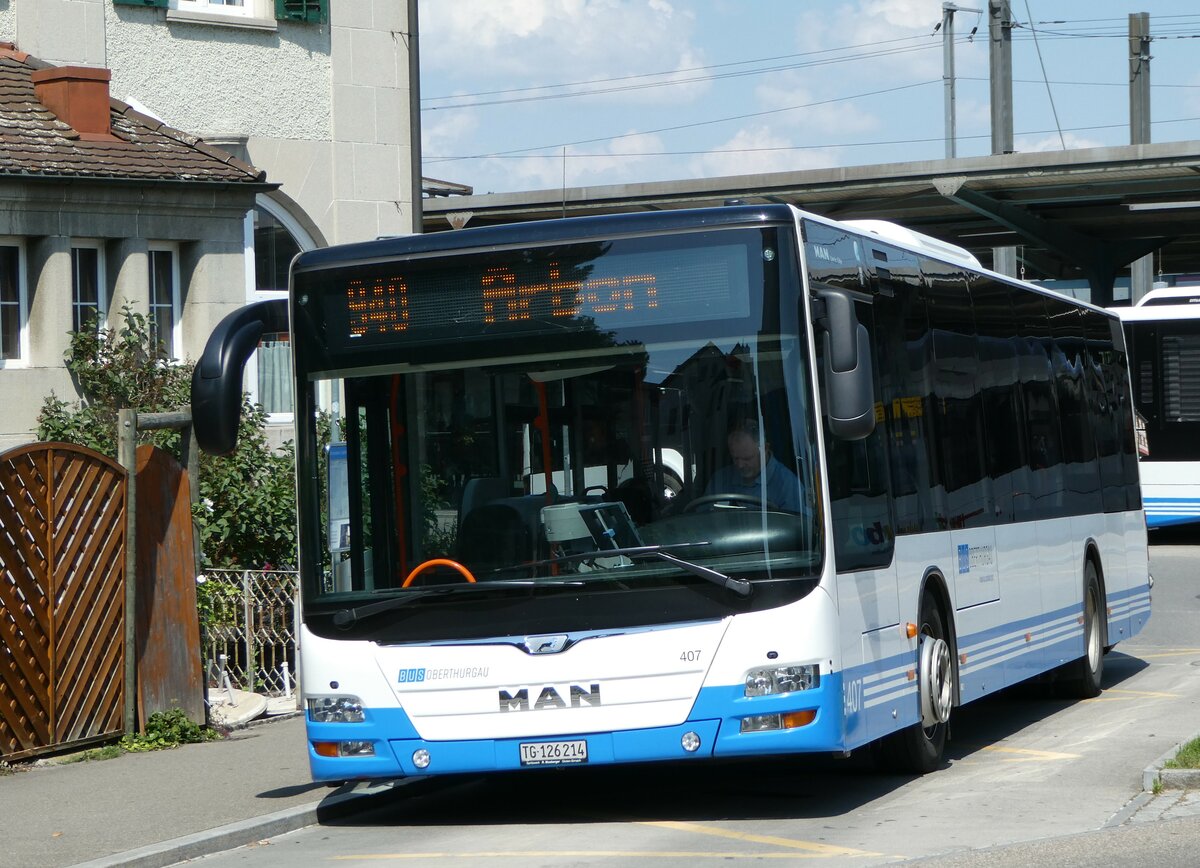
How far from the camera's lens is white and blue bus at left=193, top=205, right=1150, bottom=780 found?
8344 mm

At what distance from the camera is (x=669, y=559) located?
8.36 m

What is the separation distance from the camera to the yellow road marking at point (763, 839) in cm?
786

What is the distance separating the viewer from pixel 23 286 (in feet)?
59.9

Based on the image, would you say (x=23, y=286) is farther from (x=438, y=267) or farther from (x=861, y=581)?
(x=861, y=581)

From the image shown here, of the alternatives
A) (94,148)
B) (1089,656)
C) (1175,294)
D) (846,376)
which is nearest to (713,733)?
(846,376)

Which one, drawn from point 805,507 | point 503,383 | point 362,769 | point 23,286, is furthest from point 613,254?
point 23,286

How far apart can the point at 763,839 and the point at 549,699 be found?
1131 millimetres

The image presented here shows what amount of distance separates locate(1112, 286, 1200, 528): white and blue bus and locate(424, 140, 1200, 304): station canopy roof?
15.1ft

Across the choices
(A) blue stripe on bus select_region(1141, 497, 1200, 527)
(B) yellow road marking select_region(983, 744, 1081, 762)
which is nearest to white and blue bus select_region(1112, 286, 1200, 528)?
(A) blue stripe on bus select_region(1141, 497, 1200, 527)

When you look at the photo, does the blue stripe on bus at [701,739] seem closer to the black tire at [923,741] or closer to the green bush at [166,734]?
the black tire at [923,741]

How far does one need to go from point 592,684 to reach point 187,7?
47.2 feet

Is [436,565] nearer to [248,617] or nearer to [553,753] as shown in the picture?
[553,753]

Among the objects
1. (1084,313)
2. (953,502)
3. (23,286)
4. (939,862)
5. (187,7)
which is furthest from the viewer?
(187,7)

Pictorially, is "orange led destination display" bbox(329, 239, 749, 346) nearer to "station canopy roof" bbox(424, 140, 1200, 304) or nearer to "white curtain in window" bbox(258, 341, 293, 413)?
"white curtain in window" bbox(258, 341, 293, 413)
